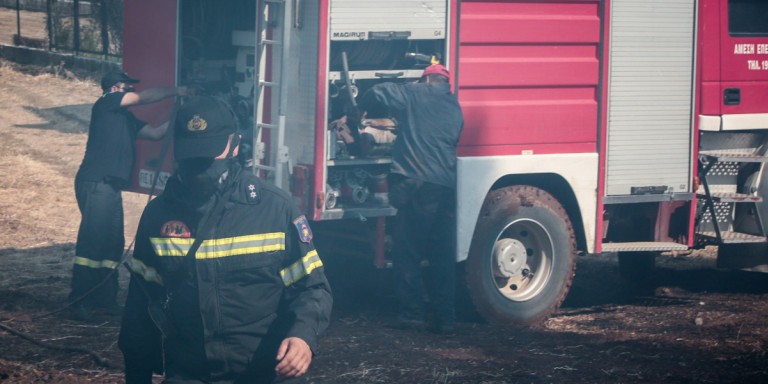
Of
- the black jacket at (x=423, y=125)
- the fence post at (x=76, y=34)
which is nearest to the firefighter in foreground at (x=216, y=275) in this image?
the black jacket at (x=423, y=125)

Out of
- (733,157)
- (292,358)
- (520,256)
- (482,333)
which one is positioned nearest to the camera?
(292,358)

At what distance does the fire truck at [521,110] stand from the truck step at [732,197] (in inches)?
0.7

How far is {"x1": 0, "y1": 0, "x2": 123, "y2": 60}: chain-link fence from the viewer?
20625 mm

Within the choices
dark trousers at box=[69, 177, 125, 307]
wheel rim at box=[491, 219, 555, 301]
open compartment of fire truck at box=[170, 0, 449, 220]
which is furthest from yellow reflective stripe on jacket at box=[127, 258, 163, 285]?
wheel rim at box=[491, 219, 555, 301]

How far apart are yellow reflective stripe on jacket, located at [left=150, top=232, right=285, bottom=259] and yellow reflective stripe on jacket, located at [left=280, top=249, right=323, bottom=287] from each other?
0.27 feet

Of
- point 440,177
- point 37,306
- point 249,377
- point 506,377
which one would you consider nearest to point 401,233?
point 440,177

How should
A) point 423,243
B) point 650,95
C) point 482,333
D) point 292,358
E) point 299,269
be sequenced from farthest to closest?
point 650,95 < point 482,333 < point 423,243 < point 299,269 < point 292,358

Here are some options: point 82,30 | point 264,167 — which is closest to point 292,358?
point 264,167

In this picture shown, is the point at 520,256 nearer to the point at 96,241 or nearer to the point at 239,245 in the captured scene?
the point at 96,241

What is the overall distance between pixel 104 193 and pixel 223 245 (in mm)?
4396

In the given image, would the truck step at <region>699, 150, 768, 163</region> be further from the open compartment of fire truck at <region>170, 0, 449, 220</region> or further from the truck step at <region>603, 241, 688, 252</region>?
the open compartment of fire truck at <region>170, 0, 449, 220</region>

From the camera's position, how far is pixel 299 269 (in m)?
3.86

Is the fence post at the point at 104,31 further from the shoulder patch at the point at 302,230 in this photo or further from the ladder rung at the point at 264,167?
the shoulder patch at the point at 302,230

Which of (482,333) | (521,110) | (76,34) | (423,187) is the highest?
(76,34)
